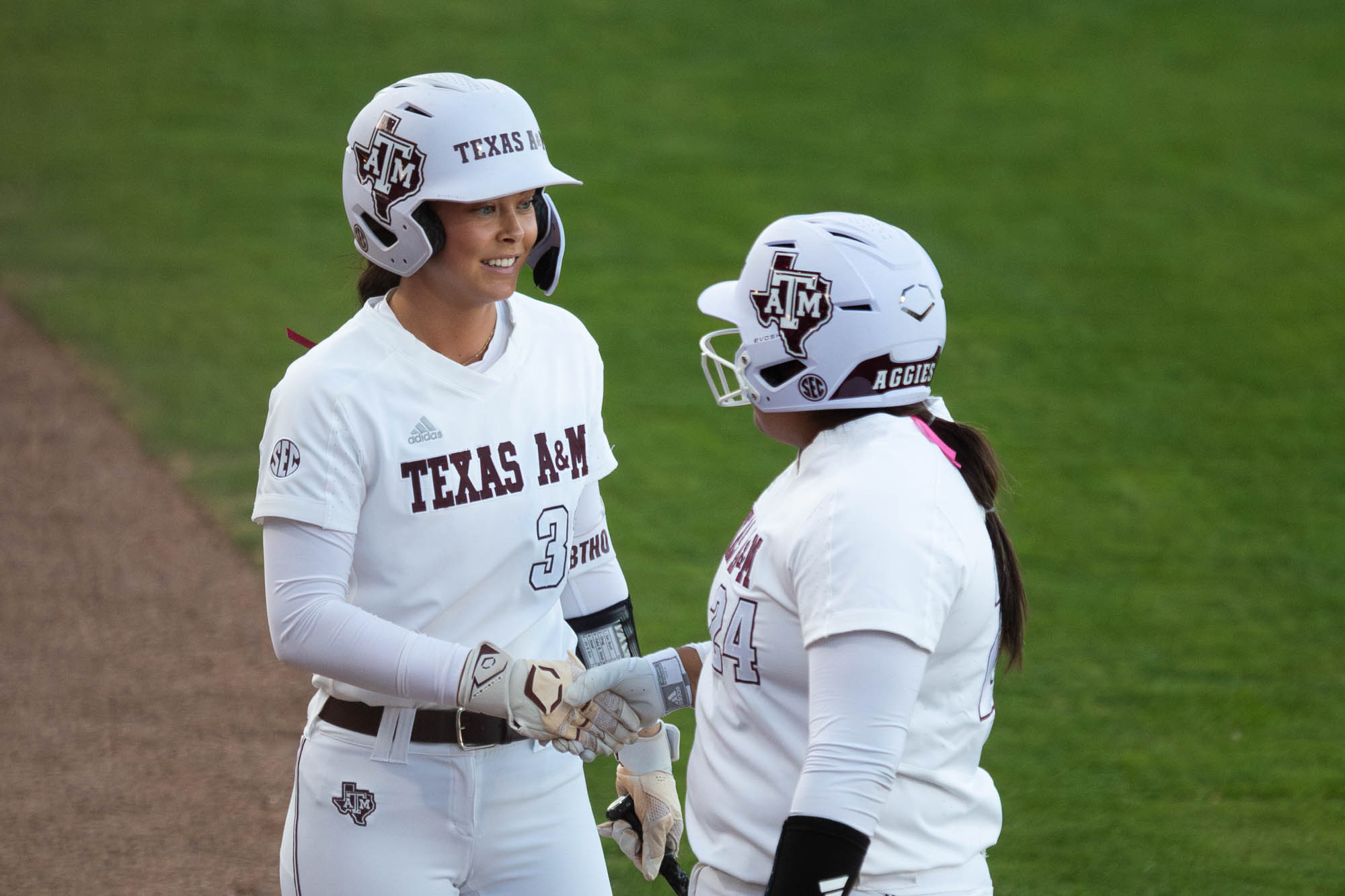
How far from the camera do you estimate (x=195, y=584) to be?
275 inches

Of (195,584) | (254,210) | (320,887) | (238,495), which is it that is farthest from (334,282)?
(320,887)

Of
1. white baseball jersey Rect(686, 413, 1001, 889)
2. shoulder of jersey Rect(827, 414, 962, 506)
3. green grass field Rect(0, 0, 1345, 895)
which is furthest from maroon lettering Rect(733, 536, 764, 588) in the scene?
green grass field Rect(0, 0, 1345, 895)

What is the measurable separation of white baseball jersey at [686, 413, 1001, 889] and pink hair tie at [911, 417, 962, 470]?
16 mm

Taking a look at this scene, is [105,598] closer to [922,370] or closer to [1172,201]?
[922,370]

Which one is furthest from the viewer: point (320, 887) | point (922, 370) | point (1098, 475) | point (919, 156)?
point (919, 156)

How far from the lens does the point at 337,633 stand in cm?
278

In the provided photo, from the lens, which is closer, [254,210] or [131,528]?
[131,528]

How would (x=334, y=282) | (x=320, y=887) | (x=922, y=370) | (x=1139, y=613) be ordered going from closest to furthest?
(x=922, y=370) < (x=320, y=887) < (x=1139, y=613) < (x=334, y=282)

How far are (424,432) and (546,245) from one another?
0.56m

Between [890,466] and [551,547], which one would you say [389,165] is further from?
[890,466]

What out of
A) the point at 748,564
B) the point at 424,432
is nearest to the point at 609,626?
the point at 424,432

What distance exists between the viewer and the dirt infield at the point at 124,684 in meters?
5.02

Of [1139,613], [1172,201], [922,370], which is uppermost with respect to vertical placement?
[922,370]

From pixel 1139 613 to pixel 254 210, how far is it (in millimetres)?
7564
